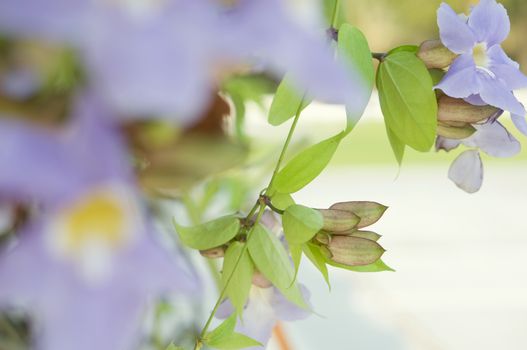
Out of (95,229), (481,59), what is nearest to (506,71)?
(481,59)

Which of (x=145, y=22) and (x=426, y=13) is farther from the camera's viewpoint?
(x=426, y=13)

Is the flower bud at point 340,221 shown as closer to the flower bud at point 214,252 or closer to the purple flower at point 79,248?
the flower bud at point 214,252

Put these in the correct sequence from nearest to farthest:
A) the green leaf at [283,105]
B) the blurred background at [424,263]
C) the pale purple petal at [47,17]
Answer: the pale purple petal at [47,17]
the green leaf at [283,105]
the blurred background at [424,263]

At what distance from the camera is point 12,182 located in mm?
70

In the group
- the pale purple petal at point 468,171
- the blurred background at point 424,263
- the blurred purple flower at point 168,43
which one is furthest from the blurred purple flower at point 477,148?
the blurred background at point 424,263

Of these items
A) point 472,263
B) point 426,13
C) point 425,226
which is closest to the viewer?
point 472,263

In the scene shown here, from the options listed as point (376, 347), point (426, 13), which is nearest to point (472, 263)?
point (376, 347)

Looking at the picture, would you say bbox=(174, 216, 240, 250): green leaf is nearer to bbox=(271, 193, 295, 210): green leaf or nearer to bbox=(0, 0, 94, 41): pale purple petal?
bbox=(271, 193, 295, 210): green leaf

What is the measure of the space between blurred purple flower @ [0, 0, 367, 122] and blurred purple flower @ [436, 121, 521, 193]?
17 centimetres

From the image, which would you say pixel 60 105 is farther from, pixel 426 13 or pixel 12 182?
pixel 426 13

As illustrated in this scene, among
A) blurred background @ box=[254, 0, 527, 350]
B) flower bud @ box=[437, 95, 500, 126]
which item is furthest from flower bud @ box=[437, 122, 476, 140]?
blurred background @ box=[254, 0, 527, 350]

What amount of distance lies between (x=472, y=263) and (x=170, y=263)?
2.88 meters

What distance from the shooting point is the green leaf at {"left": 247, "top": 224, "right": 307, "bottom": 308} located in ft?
0.69

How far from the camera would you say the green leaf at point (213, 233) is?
224mm
